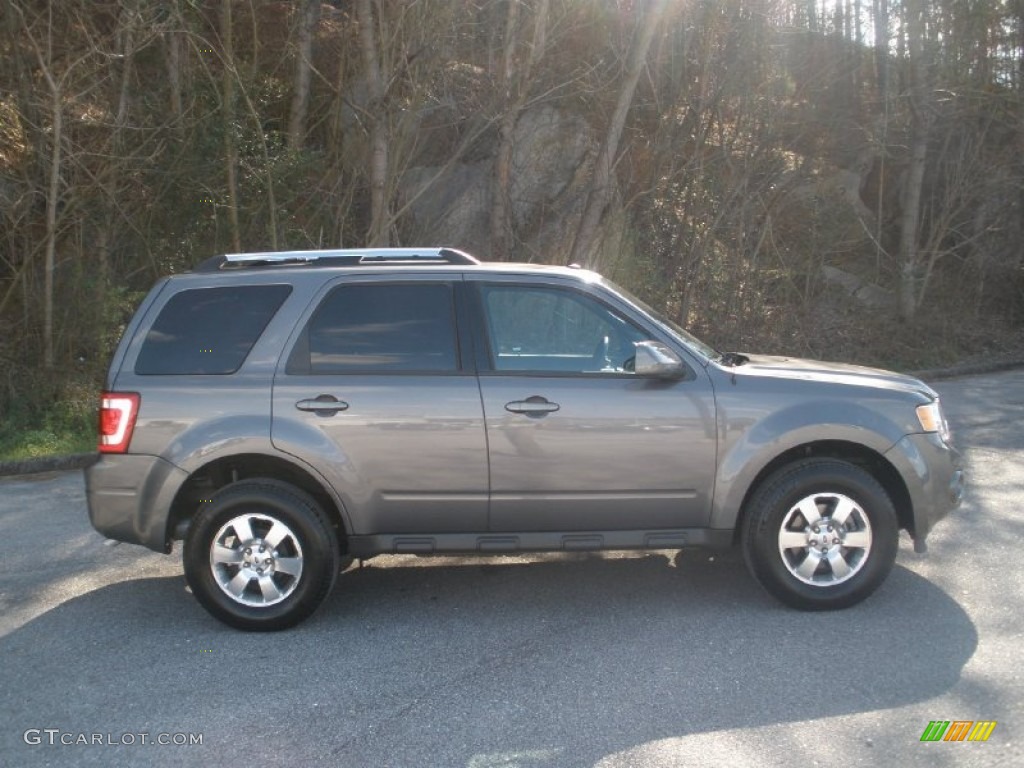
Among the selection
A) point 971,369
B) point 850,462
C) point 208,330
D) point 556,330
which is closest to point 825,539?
point 850,462

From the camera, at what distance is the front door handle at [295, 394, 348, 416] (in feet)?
17.8

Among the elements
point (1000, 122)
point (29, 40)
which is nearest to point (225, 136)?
point (29, 40)

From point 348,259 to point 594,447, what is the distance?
1.80 meters

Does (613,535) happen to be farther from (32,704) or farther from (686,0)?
(686,0)

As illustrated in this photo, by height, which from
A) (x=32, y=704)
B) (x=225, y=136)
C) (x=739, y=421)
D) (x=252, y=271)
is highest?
(x=225, y=136)

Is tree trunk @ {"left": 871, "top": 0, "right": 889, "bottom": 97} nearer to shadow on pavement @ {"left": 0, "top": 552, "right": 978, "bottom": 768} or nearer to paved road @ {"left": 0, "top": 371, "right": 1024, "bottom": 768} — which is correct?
paved road @ {"left": 0, "top": 371, "right": 1024, "bottom": 768}

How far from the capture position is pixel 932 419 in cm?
558

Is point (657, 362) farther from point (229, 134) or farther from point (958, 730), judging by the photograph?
point (229, 134)

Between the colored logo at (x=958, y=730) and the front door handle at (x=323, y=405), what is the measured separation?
3.20 meters

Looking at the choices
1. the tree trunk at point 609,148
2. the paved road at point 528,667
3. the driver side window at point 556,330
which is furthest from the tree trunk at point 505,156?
the paved road at point 528,667

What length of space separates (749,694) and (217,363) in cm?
327

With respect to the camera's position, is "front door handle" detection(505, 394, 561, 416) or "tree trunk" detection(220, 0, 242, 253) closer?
"front door handle" detection(505, 394, 561, 416)

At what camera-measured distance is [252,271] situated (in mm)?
5746

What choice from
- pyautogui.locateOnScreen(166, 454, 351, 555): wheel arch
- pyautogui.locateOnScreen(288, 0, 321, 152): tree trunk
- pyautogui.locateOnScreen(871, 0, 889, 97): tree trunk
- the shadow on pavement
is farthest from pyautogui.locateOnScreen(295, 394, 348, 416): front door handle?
pyautogui.locateOnScreen(871, 0, 889, 97): tree trunk
